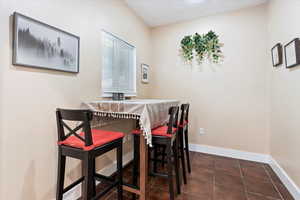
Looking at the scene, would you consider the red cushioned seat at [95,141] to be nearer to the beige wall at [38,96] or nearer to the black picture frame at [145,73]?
the beige wall at [38,96]

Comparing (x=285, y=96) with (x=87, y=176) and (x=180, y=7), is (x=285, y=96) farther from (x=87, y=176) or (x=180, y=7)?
(x=87, y=176)

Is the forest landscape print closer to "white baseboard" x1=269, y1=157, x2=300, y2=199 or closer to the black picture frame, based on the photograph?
the black picture frame

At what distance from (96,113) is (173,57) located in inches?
88.0

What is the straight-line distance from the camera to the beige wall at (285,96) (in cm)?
162

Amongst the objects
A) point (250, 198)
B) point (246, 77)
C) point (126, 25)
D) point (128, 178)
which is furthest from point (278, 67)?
point (128, 178)

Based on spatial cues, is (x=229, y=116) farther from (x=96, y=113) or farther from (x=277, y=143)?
(x=96, y=113)

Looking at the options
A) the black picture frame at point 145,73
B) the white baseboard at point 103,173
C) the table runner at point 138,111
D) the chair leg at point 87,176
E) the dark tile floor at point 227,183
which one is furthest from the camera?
the black picture frame at point 145,73

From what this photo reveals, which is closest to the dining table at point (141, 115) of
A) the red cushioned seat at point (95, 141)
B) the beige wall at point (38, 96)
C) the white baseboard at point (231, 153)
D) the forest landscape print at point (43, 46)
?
the red cushioned seat at point (95, 141)

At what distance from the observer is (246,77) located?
2.63 m

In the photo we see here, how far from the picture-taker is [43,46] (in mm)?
1278

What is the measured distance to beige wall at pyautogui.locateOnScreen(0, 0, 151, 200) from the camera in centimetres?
108

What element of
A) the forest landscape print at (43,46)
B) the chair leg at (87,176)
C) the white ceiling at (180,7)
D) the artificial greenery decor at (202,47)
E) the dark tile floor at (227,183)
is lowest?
the dark tile floor at (227,183)

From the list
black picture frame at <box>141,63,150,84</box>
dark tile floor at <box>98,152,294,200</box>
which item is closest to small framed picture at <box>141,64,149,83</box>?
black picture frame at <box>141,63,150,84</box>

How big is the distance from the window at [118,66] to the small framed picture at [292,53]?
222 cm
